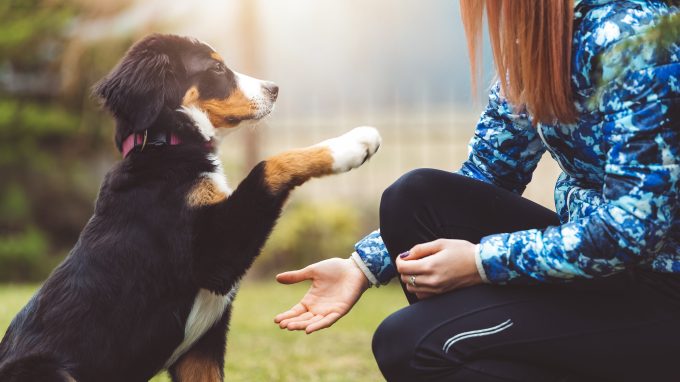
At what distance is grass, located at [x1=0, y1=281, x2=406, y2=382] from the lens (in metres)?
3.60

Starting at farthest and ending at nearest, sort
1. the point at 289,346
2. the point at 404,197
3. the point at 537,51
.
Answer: the point at 289,346 < the point at 404,197 < the point at 537,51

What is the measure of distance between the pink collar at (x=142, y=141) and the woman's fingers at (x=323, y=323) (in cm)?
80

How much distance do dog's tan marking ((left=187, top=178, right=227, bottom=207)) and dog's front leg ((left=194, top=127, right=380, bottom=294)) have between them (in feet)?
0.08

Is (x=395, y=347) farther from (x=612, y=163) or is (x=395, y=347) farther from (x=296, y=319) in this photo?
(x=612, y=163)

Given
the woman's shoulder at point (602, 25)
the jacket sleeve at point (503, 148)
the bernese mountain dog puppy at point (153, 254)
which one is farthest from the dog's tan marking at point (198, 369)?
the woman's shoulder at point (602, 25)

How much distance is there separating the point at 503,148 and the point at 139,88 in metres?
1.16

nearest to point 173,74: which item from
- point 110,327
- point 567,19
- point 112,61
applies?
point 110,327

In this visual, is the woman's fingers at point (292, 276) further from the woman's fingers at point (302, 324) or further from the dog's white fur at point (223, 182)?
the dog's white fur at point (223, 182)

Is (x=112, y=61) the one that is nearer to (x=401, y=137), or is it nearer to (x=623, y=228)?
(x=401, y=137)

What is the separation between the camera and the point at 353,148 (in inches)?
101

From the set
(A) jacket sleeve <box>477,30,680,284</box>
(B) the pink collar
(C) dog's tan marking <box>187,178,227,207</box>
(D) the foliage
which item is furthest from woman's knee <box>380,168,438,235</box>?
(D) the foliage

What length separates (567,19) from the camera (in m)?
1.90

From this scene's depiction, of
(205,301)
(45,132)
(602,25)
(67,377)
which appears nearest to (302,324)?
(205,301)

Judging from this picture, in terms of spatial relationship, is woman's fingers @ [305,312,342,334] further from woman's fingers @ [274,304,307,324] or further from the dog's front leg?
the dog's front leg
